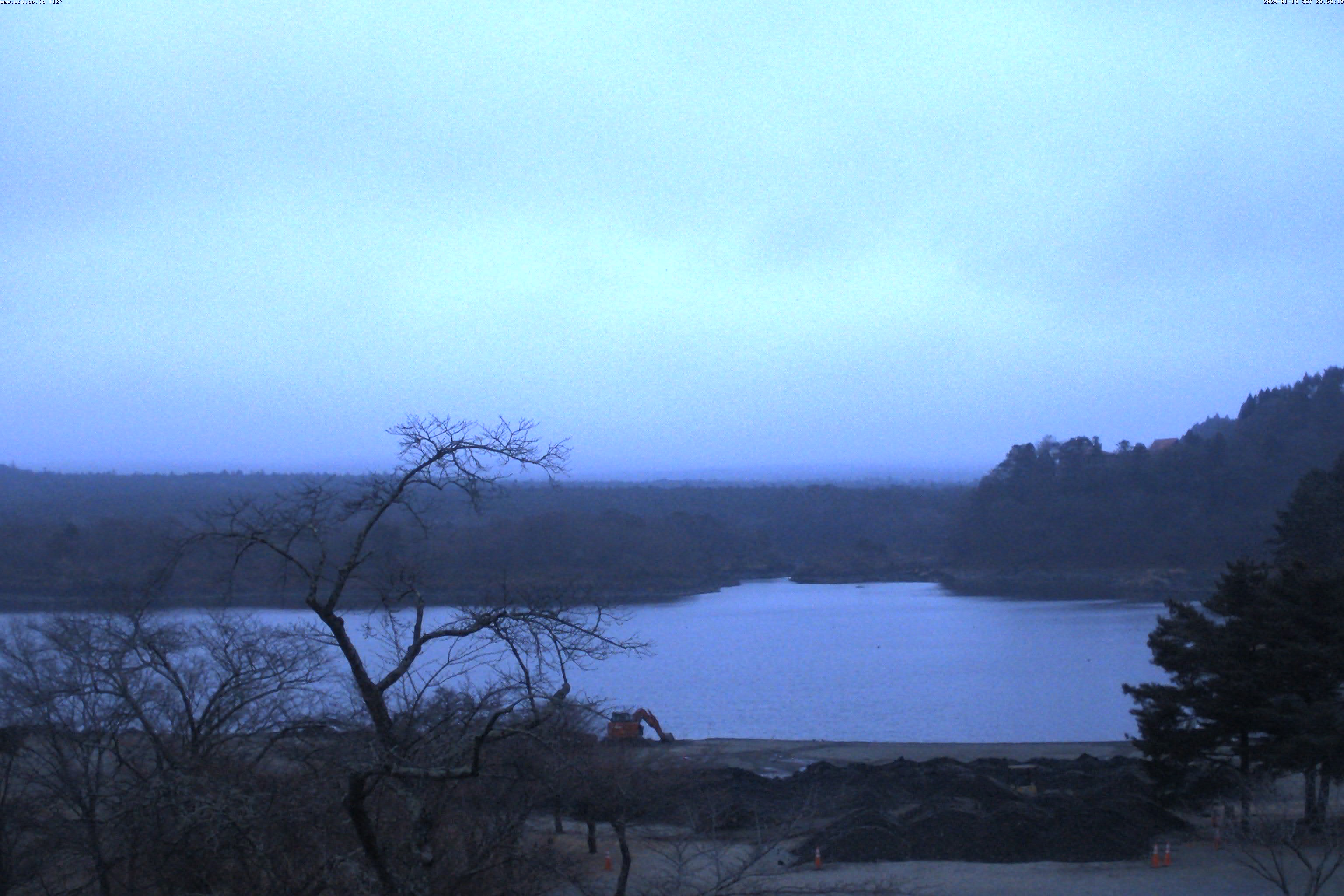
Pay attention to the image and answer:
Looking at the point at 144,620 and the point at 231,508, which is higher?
the point at 231,508

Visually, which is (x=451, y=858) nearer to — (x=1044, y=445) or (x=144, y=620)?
(x=144, y=620)

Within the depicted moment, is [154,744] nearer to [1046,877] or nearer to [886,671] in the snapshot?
[1046,877]

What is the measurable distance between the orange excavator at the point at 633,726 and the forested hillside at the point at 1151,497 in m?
36.2

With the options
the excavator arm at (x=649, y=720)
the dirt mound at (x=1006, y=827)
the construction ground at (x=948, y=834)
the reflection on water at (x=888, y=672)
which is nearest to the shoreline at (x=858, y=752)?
the excavator arm at (x=649, y=720)

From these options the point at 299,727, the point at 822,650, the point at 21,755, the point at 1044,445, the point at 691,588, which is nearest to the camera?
the point at 299,727

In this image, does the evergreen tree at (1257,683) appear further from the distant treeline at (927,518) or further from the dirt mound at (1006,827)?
the distant treeline at (927,518)

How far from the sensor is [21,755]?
25.2ft

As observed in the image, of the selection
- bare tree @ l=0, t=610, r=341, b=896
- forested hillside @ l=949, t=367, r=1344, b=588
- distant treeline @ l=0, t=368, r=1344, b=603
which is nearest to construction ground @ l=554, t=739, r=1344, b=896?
bare tree @ l=0, t=610, r=341, b=896

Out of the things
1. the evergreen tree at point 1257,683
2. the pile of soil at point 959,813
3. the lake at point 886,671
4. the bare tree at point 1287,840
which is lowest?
the lake at point 886,671

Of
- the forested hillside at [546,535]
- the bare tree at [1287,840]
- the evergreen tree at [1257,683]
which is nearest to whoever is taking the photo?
the bare tree at [1287,840]

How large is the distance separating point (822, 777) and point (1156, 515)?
42.9 m

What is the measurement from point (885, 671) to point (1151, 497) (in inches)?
1243

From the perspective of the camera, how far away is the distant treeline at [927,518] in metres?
39.1

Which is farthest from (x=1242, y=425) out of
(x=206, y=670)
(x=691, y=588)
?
(x=206, y=670)
